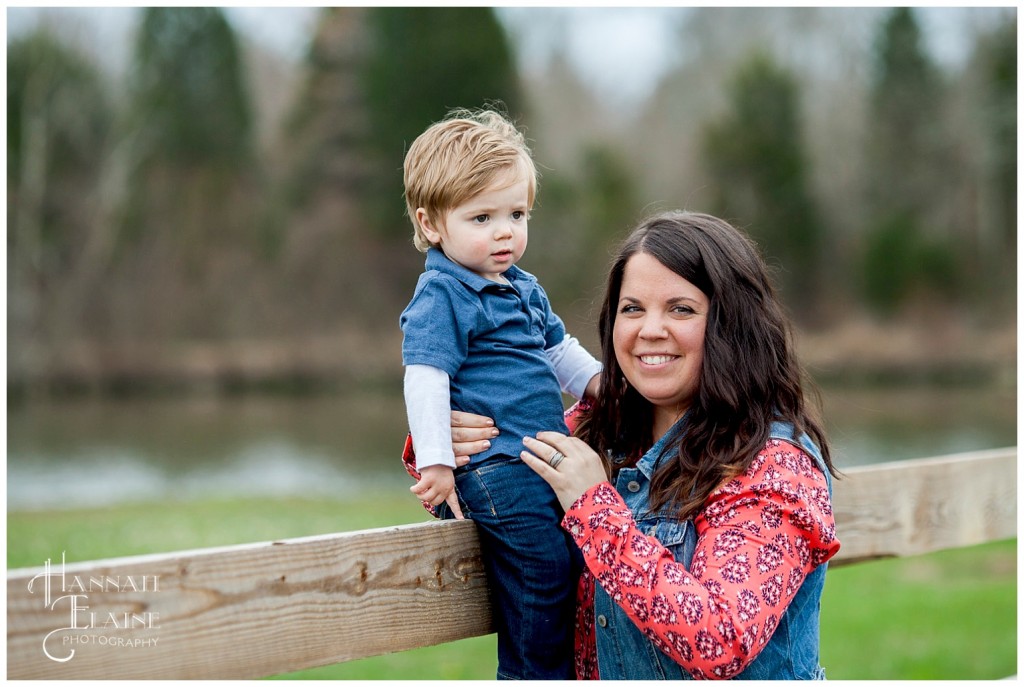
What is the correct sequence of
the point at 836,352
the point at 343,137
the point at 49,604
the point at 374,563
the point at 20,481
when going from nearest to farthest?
the point at 49,604, the point at 374,563, the point at 20,481, the point at 836,352, the point at 343,137

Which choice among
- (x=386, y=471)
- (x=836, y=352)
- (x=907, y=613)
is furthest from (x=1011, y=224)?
(x=907, y=613)

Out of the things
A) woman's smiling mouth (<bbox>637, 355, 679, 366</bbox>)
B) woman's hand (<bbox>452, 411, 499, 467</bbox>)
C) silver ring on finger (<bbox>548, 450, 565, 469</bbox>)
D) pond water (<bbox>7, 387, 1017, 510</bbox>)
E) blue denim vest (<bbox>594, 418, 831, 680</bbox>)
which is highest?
woman's smiling mouth (<bbox>637, 355, 679, 366</bbox>)

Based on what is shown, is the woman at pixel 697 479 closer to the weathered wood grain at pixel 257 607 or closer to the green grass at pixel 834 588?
the weathered wood grain at pixel 257 607

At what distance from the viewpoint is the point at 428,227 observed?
8.51ft

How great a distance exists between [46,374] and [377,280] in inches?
358

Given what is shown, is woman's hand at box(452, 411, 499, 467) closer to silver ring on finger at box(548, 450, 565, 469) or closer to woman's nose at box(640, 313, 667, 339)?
silver ring on finger at box(548, 450, 565, 469)

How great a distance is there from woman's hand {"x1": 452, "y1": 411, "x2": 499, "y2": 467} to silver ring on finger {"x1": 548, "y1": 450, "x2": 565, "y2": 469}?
0.15 metres

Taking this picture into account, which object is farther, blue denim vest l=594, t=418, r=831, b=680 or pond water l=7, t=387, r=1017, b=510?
pond water l=7, t=387, r=1017, b=510

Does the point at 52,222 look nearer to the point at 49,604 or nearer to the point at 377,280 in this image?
the point at 377,280

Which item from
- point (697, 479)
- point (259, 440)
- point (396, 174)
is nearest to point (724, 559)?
point (697, 479)

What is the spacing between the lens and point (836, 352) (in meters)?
26.2

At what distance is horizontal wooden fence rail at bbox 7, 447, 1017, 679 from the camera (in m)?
1.69

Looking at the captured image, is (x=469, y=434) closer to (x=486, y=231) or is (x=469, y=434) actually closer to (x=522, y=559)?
(x=522, y=559)

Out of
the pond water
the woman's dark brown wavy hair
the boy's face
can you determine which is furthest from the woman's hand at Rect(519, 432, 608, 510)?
the pond water
